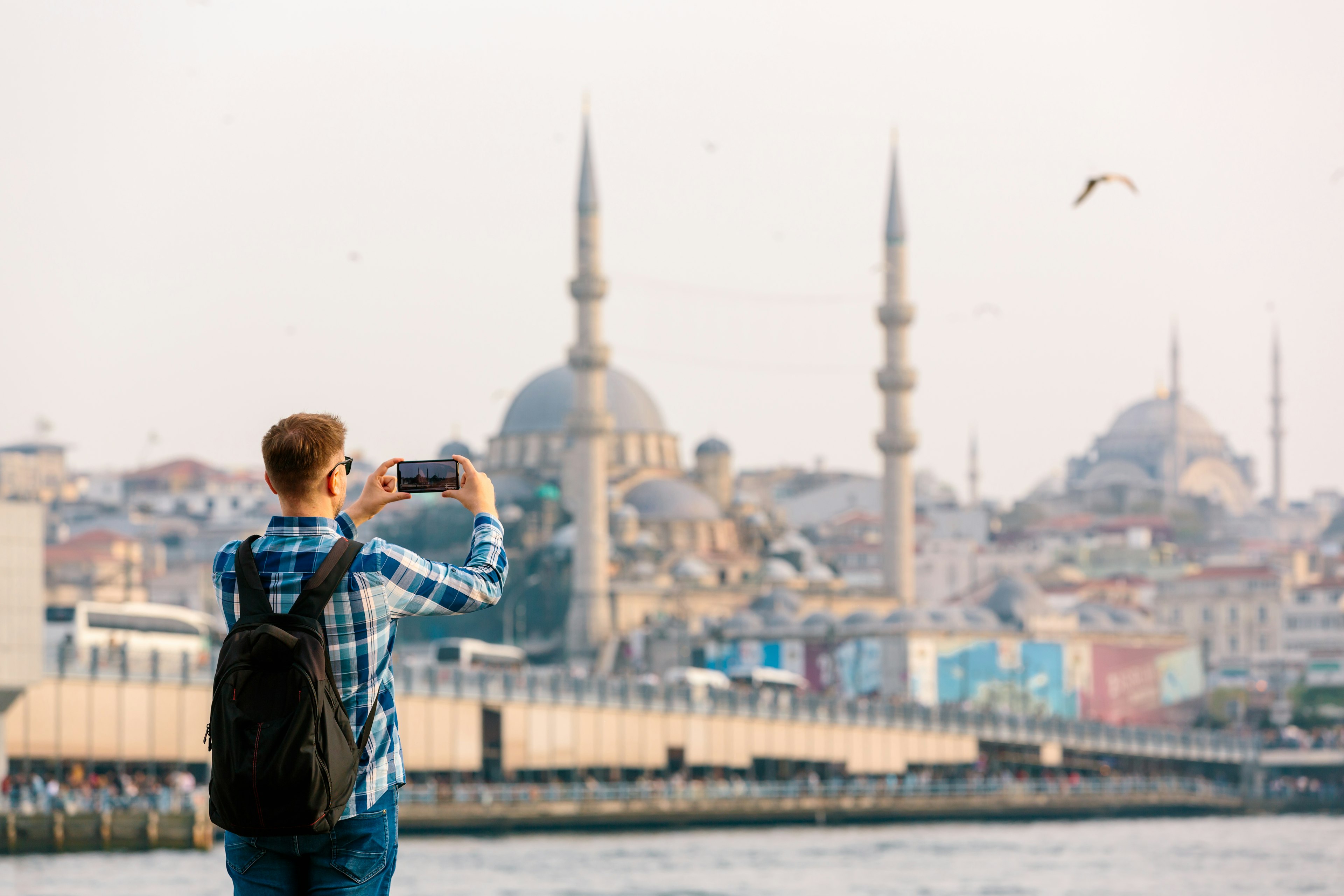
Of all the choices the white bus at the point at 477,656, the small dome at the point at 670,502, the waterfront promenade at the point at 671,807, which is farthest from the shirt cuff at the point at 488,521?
the small dome at the point at 670,502

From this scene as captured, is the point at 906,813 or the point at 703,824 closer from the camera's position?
the point at 703,824

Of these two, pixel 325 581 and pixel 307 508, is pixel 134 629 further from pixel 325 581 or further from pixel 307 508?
pixel 325 581

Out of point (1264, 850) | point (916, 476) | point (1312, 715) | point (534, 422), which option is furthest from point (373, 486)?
point (916, 476)

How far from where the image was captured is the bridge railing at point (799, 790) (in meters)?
46.4

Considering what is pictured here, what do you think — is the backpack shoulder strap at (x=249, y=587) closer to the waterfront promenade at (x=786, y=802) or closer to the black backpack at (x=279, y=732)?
the black backpack at (x=279, y=732)

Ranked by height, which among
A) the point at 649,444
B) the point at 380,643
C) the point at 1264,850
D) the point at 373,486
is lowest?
the point at 1264,850

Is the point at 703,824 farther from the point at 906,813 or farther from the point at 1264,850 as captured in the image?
the point at 1264,850

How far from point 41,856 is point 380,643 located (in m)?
30.8

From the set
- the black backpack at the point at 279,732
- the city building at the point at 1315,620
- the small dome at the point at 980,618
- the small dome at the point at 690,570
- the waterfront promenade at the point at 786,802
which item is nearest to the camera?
the black backpack at the point at 279,732

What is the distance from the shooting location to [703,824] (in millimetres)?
50500

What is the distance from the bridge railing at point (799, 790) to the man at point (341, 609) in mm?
36728

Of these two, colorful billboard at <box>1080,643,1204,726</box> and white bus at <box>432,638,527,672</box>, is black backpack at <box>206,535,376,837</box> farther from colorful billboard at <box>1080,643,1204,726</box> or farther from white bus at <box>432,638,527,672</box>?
colorful billboard at <box>1080,643,1204,726</box>

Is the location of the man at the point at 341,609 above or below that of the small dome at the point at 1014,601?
below

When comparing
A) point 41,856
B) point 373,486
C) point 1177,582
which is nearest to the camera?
point 373,486
